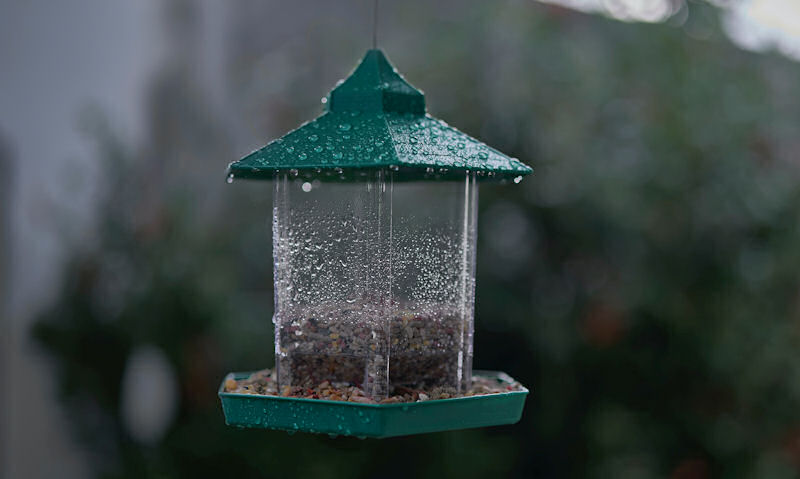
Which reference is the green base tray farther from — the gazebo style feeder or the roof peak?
the roof peak

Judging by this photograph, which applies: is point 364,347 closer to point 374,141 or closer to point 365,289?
point 365,289

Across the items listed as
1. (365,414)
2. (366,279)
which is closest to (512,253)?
(366,279)

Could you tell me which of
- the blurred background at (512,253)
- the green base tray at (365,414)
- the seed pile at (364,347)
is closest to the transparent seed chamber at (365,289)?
the seed pile at (364,347)

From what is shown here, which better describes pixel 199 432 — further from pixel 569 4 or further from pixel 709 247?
pixel 569 4

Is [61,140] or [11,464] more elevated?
[61,140]

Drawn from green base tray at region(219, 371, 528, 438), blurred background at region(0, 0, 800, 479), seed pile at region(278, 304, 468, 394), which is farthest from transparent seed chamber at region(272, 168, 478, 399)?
blurred background at region(0, 0, 800, 479)

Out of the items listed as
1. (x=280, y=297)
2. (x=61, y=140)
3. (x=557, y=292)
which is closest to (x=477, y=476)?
(x=557, y=292)
